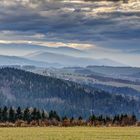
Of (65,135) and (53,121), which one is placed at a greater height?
(65,135)

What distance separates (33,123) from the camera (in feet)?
355

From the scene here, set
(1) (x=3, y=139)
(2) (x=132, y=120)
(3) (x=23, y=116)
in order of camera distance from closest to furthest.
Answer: (1) (x=3, y=139) → (2) (x=132, y=120) → (3) (x=23, y=116)

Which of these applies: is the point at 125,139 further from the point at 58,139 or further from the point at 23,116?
the point at 23,116

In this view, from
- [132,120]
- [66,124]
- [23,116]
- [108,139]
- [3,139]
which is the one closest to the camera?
[3,139]

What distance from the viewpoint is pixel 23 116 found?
132m

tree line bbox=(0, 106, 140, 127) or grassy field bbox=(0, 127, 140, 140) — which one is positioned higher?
grassy field bbox=(0, 127, 140, 140)

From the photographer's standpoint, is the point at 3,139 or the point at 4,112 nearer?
the point at 3,139

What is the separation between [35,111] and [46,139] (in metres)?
77.4

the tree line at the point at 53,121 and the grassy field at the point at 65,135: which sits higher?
the grassy field at the point at 65,135

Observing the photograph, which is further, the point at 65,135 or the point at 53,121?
the point at 53,121

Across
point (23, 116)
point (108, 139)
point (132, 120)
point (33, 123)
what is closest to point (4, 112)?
point (23, 116)

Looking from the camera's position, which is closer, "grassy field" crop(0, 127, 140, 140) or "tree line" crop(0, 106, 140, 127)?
"grassy field" crop(0, 127, 140, 140)

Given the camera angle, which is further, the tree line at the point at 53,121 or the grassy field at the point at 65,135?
the tree line at the point at 53,121

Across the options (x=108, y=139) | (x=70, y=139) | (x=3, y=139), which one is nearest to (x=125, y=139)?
(x=108, y=139)
